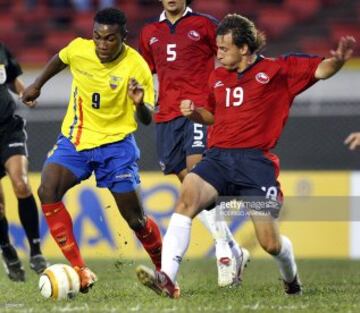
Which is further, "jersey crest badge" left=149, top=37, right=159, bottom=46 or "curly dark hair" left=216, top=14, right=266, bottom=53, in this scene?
"jersey crest badge" left=149, top=37, right=159, bottom=46

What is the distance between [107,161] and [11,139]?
1998mm

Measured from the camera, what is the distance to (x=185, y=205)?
7.29 metres

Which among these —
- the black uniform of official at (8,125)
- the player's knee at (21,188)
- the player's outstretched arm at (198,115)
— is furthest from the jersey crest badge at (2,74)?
the player's outstretched arm at (198,115)

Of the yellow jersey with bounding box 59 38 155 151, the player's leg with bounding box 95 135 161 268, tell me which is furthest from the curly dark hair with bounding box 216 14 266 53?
the player's leg with bounding box 95 135 161 268

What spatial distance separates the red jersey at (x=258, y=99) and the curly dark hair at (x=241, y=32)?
0.15 metres

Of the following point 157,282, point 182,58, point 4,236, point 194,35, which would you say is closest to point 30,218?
point 4,236

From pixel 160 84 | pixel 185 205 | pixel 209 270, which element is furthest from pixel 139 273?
pixel 209 270

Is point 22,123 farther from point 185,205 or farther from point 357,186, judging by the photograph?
point 357,186

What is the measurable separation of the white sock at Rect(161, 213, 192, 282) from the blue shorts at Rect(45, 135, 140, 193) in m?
0.94

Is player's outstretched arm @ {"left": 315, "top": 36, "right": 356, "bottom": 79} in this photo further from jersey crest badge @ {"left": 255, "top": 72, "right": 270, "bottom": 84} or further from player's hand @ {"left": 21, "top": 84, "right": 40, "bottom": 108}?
player's hand @ {"left": 21, "top": 84, "right": 40, "bottom": 108}

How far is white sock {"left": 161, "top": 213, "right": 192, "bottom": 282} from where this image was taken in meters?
7.11

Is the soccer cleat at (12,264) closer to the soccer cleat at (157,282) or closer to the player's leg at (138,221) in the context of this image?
the player's leg at (138,221)

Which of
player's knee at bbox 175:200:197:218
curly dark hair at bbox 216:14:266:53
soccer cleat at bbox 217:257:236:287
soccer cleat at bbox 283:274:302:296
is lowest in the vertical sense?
soccer cleat at bbox 217:257:236:287

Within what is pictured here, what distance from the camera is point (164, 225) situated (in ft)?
43.7
